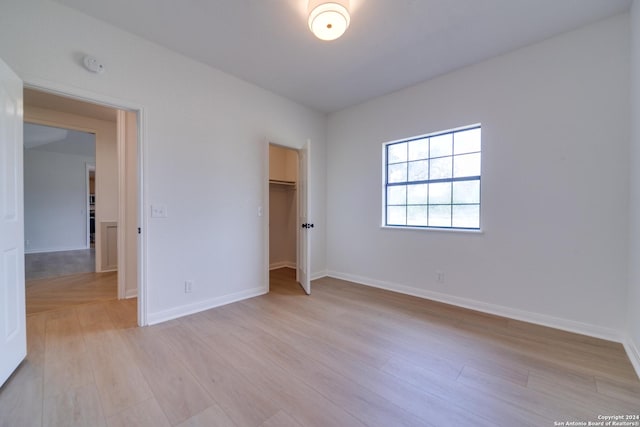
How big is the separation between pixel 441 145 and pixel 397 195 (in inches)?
34.3

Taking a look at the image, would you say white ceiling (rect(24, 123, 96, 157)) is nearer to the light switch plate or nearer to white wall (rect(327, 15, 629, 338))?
the light switch plate

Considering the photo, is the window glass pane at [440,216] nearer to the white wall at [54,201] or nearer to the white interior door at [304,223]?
the white interior door at [304,223]

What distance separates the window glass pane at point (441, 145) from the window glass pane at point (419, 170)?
148mm

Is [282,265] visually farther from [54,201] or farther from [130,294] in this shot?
[54,201]

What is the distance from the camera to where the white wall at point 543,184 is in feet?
7.30

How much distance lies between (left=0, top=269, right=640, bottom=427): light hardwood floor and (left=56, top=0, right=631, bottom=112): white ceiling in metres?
2.57

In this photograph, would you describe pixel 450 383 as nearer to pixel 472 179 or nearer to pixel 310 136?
pixel 472 179

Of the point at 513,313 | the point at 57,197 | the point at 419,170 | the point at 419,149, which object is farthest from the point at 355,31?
the point at 57,197

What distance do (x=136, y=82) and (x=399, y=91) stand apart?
10.2 feet

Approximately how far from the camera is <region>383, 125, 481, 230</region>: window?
304 cm

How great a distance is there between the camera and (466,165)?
308 cm

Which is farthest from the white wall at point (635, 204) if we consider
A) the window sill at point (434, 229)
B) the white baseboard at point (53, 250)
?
the white baseboard at point (53, 250)

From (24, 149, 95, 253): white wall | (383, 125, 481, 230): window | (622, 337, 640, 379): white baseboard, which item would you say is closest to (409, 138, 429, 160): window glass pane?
(383, 125, 481, 230): window

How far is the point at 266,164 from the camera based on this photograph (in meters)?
3.51
